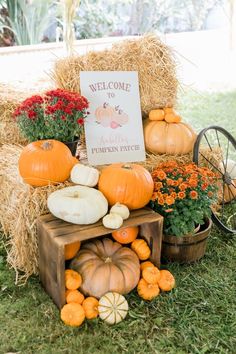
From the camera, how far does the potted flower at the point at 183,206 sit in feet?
8.43

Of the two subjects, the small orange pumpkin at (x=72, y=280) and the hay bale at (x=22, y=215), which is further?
the hay bale at (x=22, y=215)

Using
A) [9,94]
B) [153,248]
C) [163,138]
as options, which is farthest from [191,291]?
[9,94]

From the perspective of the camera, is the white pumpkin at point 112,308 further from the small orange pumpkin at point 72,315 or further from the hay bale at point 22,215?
the hay bale at point 22,215

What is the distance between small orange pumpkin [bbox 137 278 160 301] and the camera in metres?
2.37

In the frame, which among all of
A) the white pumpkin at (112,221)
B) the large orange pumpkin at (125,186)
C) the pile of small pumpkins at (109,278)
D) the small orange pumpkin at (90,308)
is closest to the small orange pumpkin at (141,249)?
the pile of small pumpkins at (109,278)

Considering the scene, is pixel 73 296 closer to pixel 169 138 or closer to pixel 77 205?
pixel 77 205

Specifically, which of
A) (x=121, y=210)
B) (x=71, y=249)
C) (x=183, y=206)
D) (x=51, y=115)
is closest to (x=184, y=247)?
(x=183, y=206)

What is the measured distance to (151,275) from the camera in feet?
7.89

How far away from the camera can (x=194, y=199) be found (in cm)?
259

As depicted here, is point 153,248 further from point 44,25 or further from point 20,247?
point 44,25

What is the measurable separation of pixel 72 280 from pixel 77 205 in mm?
384

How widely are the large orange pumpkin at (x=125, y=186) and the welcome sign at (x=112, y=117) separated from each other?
500 millimetres

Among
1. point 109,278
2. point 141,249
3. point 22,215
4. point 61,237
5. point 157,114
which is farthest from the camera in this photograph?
point 157,114

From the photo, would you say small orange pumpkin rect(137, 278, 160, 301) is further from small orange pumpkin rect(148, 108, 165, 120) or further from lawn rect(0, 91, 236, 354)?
small orange pumpkin rect(148, 108, 165, 120)
